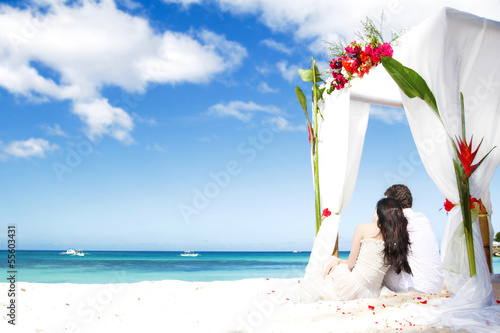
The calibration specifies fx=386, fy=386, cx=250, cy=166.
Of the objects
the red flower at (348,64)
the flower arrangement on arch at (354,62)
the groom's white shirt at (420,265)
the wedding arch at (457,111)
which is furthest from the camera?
the red flower at (348,64)

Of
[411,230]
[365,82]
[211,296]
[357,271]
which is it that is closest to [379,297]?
[357,271]

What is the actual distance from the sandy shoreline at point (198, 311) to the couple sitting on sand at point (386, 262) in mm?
164

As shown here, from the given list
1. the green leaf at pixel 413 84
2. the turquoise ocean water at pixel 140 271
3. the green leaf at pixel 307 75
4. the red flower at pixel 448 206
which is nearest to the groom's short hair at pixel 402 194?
the red flower at pixel 448 206

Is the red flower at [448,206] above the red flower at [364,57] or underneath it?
underneath

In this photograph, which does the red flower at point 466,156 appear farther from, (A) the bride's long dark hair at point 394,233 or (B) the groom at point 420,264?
(B) the groom at point 420,264

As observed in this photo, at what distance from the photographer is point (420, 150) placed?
323cm

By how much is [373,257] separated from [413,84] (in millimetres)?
1513

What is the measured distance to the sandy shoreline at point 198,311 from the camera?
2678mm

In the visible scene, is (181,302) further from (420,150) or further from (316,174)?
(420,150)

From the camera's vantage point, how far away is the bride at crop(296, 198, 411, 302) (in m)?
3.39

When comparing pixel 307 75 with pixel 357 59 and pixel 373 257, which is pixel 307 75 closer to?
pixel 357 59

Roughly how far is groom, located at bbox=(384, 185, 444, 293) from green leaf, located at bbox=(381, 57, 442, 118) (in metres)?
1.14

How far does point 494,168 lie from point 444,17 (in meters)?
1.26

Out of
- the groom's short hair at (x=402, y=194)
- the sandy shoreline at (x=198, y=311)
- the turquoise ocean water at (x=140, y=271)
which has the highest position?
the groom's short hair at (x=402, y=194)
